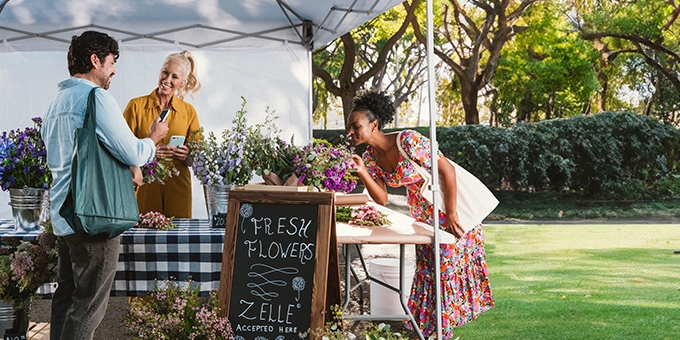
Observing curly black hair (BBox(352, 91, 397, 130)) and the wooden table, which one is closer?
the wooden table

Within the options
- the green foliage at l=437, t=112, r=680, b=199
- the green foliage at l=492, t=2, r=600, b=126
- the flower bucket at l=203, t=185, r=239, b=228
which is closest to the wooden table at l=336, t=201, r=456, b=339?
the flower bucket at l=203, t=185, r=239, b=228

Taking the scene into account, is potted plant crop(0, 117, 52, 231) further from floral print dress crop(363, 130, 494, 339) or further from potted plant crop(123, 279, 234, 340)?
floral print dress crop(363, 130, 494, 339)

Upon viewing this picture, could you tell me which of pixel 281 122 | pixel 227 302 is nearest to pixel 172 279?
pixel 227 302

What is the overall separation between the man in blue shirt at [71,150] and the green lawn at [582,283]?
270 centimetres

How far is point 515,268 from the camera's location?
7.88 meters

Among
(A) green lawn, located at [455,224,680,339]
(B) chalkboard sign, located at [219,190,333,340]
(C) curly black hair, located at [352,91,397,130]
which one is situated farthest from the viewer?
(A) green lawn, located at [455,224,680,339]

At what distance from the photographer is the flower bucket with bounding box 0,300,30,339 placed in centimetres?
326

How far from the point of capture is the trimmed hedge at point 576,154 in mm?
14656

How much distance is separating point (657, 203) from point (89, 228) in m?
14.1

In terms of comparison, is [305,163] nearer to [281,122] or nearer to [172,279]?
[172,279]

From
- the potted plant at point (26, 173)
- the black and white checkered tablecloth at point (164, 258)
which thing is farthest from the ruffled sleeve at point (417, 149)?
the potted plant at point (26, 173)

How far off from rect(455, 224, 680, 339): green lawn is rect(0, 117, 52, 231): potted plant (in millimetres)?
2792

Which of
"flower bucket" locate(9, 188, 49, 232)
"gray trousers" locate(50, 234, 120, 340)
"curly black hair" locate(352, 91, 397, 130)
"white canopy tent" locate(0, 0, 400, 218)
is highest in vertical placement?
"white canopy tent" locate(0, 0, 400, 218)

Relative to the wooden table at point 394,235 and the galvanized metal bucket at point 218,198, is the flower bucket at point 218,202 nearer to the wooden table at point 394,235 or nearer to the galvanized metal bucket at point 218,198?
the galvanized metal bucket at point 218,198
